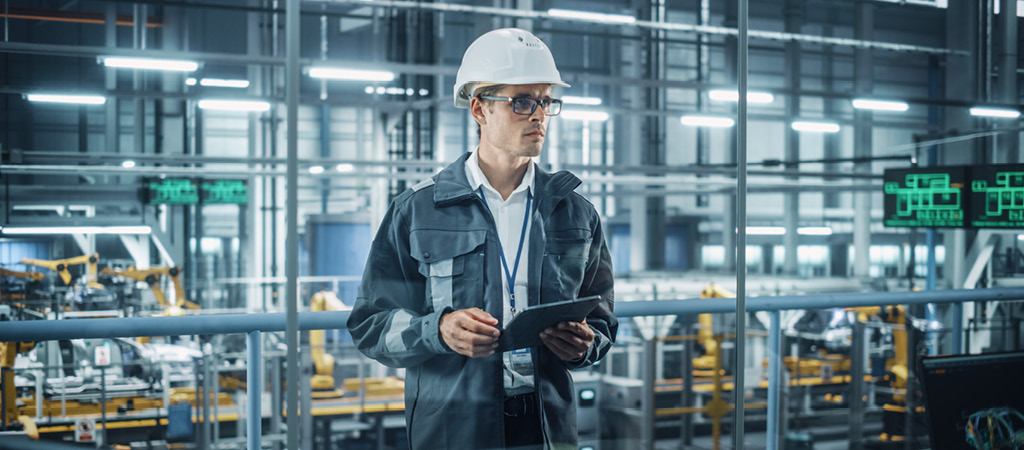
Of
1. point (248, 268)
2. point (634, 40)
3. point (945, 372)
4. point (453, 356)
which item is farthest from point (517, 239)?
point (634, 40)

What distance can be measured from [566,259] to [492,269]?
0.15m

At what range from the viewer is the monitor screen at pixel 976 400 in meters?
2.29

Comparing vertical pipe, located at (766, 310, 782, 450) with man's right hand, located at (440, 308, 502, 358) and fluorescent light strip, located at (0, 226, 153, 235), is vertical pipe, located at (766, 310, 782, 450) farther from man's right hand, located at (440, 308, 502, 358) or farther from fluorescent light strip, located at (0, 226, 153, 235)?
fluorescent light strip, located at (0, 226, 153, 235)

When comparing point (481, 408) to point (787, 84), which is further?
point (787, 84)

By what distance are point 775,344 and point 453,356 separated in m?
1.44

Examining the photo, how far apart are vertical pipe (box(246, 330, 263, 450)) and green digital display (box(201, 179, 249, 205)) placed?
9.41m

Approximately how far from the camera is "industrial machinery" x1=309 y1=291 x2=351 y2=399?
760 cm

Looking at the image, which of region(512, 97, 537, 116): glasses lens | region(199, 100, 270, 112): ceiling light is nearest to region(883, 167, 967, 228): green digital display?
region(512, 97, 537, 116): glasses lens

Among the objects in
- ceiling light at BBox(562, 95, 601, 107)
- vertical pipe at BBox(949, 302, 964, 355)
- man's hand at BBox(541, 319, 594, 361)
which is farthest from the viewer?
ceiling light at BBox(562, 95, 601, 107)

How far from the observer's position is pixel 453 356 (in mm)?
1861

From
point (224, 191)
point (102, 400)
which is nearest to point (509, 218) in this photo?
point (102, 400)

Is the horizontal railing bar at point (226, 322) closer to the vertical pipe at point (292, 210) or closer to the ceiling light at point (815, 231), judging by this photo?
the vertical pipe at point (292, 210)

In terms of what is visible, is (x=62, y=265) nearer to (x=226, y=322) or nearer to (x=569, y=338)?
(x=226, y=322)

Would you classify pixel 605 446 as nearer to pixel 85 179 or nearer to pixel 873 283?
pixel 873 283
